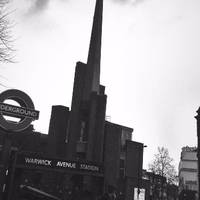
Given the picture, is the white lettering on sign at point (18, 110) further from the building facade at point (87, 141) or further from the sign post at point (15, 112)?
the building facade at point (87, 141)

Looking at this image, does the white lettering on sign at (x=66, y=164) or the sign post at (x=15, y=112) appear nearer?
the sign post at (x=15, y=112)

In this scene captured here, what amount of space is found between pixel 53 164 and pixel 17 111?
364 cm


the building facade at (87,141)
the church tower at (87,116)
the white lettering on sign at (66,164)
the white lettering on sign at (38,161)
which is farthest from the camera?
the church tower at (87,116)

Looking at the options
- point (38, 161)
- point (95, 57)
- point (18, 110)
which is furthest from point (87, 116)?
point (38, 161)

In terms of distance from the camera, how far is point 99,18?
Result: 54250 mm

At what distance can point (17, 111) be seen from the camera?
1773cm

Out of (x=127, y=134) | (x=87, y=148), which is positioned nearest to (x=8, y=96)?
(x=87, y=148)

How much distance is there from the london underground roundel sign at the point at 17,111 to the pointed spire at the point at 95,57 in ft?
89.9

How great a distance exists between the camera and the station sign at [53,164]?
16000 mm

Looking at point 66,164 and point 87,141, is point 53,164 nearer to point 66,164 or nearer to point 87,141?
point 66,164

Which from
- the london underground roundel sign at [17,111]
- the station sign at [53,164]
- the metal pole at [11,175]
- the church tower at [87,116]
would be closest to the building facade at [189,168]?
the church tower at [87,116]

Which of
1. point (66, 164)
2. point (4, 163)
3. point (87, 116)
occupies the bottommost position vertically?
point (4, 163)

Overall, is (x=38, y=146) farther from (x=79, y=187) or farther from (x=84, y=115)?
(x=79, y=187)

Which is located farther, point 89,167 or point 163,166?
point 163,166
